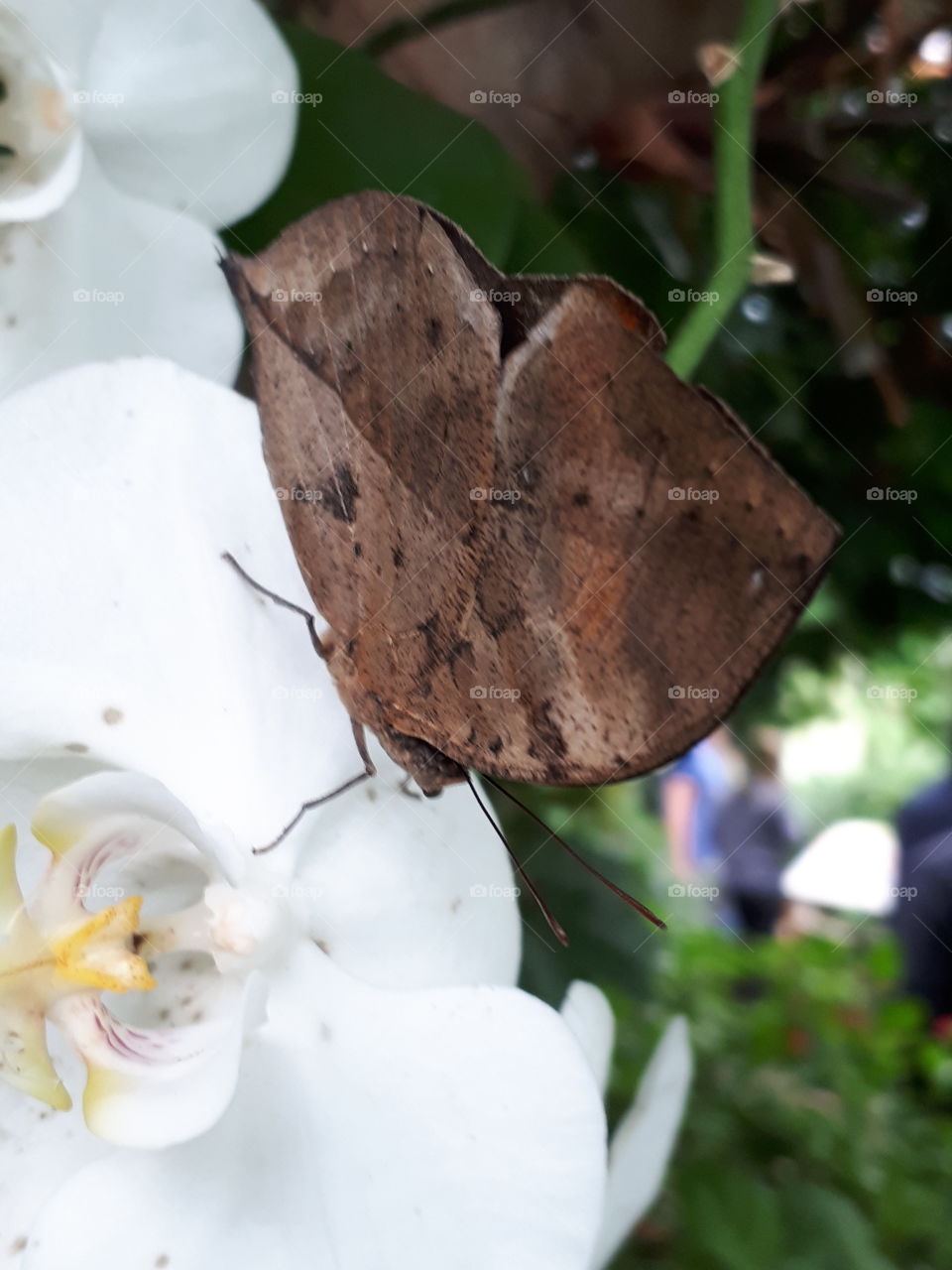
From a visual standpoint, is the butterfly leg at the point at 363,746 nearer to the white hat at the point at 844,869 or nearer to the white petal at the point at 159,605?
the white petal at the point at 159,605

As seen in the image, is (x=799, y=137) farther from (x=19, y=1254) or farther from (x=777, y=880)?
(x=777, y=880)

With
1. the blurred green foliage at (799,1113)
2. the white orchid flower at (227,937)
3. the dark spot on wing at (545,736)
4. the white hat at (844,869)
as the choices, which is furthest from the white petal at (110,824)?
the white hat at (844,869)

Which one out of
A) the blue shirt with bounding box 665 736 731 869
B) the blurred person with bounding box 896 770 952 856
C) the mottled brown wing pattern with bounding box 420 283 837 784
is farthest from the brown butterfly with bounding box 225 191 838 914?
the blue shirt with bounding box 665 736 731 869

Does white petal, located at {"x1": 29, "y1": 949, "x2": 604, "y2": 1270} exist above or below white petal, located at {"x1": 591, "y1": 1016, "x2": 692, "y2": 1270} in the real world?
above

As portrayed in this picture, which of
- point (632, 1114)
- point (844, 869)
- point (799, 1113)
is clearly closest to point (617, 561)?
point (632, 1114)

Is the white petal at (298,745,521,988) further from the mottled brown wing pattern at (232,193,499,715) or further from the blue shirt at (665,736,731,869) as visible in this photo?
the blue shirt at (665,736,731,869)

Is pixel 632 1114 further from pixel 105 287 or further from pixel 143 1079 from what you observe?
pixel 105 287

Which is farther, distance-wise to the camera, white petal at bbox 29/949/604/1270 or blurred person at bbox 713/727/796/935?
blurred person at bbox 713/727/796/935
